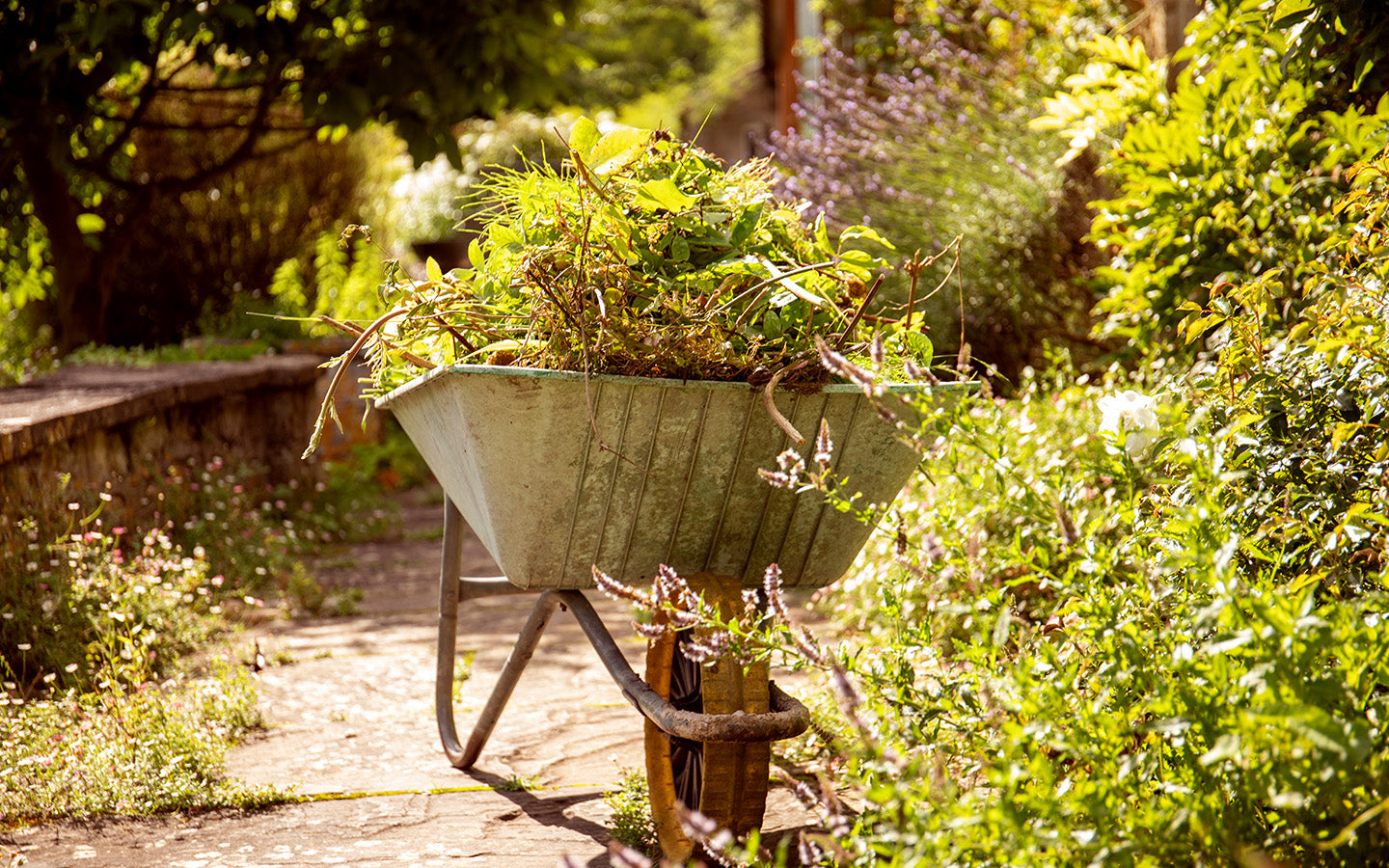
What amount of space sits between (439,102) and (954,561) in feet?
14.4

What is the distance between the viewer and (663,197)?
6.00 feet

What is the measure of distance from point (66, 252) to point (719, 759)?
4.97 m

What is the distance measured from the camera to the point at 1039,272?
4352 mm

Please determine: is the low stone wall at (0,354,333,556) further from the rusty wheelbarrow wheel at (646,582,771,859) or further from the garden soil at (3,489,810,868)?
the rusty wheelbarrow wheel at (646,582,771,859)

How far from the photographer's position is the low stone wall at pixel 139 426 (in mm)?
3328

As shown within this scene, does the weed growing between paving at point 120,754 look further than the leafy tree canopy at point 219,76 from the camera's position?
No

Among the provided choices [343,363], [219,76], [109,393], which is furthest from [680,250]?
[219,76]

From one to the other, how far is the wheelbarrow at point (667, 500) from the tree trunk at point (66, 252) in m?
4.15

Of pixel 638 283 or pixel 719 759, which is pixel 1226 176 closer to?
pixel 638 283

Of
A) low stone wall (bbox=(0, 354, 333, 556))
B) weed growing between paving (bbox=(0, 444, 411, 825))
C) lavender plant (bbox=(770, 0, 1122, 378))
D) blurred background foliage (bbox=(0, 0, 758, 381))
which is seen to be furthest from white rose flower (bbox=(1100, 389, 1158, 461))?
blurred background foliage (bbox=(0, 0, 758, 381))

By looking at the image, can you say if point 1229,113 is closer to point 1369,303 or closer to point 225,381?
point 1369,303

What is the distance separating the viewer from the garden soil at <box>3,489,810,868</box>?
2.12 m

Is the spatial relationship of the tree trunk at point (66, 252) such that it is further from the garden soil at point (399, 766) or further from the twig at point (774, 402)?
the twig at point (774, 402)

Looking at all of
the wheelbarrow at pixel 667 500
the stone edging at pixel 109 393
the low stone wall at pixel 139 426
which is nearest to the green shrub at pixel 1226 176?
the wheelbarrow at pixel 667 500
